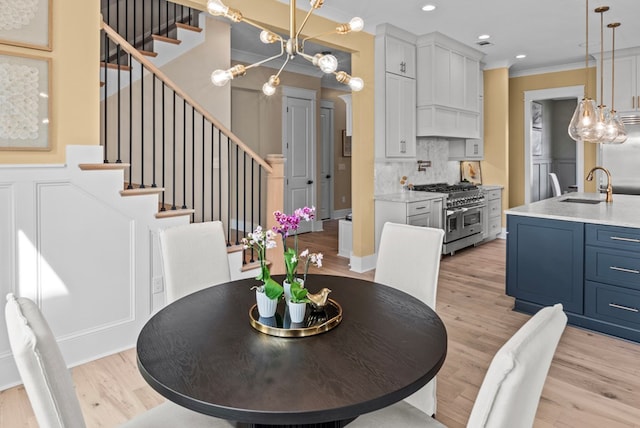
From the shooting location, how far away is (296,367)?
3.97ft

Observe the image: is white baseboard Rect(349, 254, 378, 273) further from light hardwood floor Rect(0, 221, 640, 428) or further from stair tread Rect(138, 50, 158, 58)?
stair tread Rect(138, 50, 158, 58)

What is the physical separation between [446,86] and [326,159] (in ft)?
10.4

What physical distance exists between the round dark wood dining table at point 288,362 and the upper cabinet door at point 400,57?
3.95 m

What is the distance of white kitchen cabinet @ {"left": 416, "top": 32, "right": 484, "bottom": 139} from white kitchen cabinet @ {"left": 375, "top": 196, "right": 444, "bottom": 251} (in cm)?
91

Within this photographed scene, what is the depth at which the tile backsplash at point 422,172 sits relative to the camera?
210 inches

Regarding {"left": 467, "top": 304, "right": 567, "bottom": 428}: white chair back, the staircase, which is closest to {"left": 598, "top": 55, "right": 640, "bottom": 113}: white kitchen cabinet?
the staircase

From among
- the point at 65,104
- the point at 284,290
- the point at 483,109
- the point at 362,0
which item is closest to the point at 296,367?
the point at 284,290

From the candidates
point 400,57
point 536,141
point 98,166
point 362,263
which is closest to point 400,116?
point 400,57

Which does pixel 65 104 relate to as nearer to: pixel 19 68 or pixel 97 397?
Result: pixel 19 68

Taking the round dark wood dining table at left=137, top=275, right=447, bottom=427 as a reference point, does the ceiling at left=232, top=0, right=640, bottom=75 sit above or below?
above

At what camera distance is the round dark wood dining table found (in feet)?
3.45

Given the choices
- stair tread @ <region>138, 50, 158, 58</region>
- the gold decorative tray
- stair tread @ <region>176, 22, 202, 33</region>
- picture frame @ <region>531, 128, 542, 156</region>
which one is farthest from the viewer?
picture frame @ <region>531, 128, 542, 156</region>

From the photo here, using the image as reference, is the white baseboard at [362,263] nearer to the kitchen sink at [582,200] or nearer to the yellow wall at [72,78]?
the kitchen sink at [582,200]

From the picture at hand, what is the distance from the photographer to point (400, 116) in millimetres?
5219
